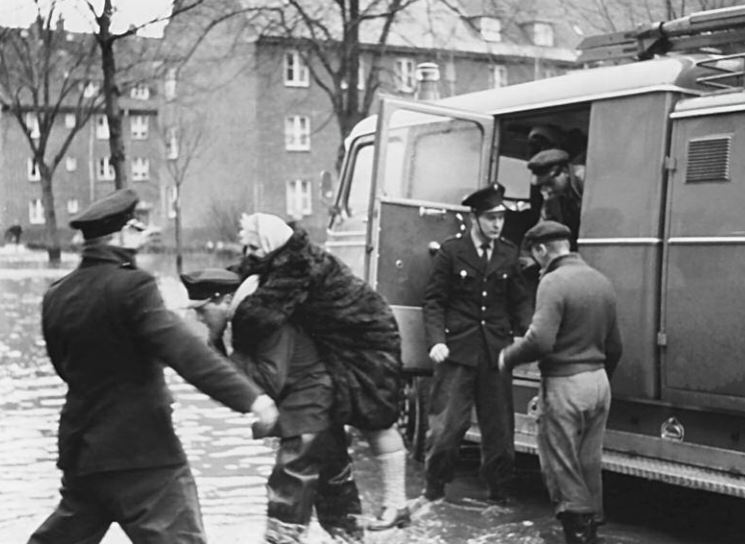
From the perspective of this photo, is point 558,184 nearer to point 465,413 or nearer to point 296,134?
point 465,413

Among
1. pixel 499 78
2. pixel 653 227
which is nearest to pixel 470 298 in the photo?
pixel 653 227

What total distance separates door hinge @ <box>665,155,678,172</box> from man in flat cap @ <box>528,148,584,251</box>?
0.99 meters

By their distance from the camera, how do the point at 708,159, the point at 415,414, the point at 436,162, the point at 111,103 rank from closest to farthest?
the point at 708,159
the point at 436,162
the point at 415,414
the point at 111,103

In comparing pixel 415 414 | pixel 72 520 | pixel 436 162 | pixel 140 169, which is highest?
pixel 436 162

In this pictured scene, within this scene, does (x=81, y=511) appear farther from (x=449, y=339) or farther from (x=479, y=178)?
(x=479, y=178)

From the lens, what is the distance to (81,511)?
4.87 metres

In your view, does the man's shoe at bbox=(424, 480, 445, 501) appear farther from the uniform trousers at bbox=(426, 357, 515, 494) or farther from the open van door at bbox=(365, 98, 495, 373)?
the open van door at bbox=(365, 98, 495, 373)

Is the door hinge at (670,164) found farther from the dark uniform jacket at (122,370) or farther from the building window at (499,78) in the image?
the building window at (499,78)

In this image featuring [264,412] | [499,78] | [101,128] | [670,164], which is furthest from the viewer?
[101,128]

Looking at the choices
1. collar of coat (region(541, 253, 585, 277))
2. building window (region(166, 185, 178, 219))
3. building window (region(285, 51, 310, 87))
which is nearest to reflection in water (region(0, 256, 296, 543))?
collar of coat (region(541, 253, 585, 277))

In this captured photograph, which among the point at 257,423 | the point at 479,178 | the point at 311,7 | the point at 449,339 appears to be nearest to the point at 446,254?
the point at 449,339

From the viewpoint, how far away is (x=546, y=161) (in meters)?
8.45

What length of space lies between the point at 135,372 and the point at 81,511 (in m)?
0.60

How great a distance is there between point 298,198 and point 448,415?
143 ft
